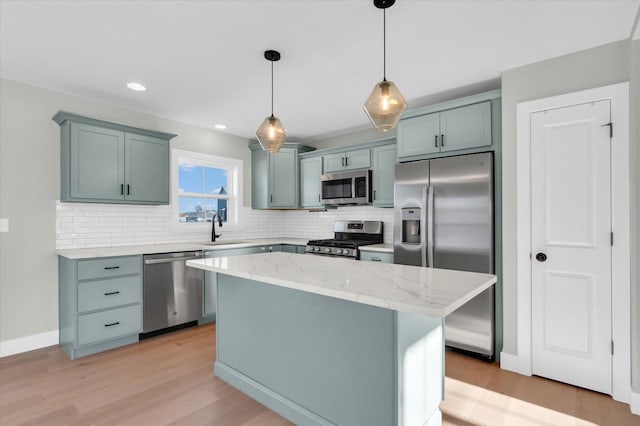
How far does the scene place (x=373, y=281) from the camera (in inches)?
65.2

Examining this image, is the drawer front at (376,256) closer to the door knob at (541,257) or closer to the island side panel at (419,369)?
the door knob at (541,257)

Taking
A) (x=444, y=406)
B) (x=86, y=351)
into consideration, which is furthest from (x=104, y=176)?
(x=444, y=406)

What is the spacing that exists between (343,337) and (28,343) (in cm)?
329

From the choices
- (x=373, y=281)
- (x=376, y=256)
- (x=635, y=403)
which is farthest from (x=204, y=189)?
(x=635, y=403)

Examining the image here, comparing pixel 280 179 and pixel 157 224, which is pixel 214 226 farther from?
pixel 280 179

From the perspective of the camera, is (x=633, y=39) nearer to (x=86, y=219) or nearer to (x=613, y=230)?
(x=613, y=230)

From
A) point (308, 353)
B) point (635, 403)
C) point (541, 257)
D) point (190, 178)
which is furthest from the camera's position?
point (190, 178)

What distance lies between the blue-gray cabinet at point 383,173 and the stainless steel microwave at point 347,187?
0.10 metres

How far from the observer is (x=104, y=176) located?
135 inches

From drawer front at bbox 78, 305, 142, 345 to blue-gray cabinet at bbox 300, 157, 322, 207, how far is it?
8.48 feet

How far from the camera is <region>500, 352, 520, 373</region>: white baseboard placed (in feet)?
8.96

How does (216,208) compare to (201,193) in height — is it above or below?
below

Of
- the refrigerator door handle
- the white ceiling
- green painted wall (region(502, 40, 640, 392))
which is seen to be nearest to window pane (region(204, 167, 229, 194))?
the white ceiling

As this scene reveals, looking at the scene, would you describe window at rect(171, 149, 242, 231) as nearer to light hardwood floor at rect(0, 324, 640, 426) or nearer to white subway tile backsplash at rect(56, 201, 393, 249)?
white subway tile backsplash at rect(56, 201, 393, 249)
